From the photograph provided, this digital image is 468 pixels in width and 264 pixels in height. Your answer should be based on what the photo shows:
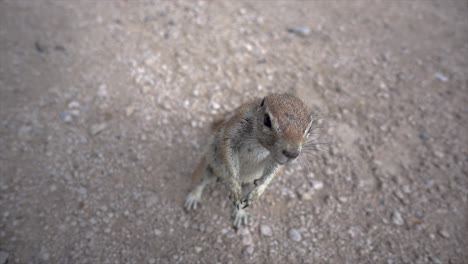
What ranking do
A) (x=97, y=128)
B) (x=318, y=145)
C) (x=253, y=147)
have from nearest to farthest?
(x=253, y=147) → (x=97, y=128) → (x=318, y=145)

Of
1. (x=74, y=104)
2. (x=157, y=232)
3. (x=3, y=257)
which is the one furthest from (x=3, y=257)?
(x=74, y=104)

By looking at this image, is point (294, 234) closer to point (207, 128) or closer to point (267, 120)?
point (267, 120)

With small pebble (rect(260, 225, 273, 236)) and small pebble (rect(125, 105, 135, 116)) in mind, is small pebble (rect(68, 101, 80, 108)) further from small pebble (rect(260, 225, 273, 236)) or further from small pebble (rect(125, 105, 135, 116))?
small pebble (rect(260, 225, 273, 236))

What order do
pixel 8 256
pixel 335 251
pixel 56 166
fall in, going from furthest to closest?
pixel 56 166 → pixel 335 251 → pixel 8 256

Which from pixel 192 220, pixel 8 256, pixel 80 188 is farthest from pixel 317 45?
pixel 8 256

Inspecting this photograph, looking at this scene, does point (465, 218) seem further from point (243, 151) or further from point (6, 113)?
point (6, 113)

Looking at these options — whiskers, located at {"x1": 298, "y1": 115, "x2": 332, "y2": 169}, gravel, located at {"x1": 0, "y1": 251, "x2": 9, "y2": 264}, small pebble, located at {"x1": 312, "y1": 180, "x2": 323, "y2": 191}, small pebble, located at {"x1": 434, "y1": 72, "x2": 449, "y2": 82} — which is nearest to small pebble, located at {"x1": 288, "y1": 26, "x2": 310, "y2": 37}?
whiskers, located at {"x1": 298, "y1": 115, "x2": 332, "y2": 169}
